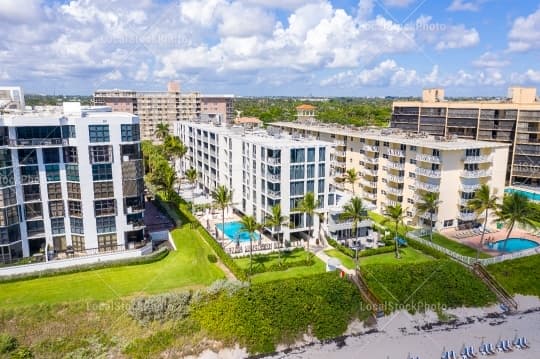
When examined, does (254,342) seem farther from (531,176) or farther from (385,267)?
(531,176)

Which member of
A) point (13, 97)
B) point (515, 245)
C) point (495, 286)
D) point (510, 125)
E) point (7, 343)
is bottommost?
point (495, 286)

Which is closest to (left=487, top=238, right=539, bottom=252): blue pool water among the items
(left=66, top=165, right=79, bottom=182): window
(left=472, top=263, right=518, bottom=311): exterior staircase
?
(left=472, top=263, right=518, bottom=311): exterior staircase

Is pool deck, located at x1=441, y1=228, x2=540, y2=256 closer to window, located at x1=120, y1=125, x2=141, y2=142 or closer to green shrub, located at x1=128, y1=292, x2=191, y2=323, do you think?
green shrub, located at x1=128, y1=292, x2=191, y2=323

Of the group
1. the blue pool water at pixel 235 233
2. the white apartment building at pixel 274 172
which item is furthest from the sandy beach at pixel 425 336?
the blue pool water at pixel 235 233

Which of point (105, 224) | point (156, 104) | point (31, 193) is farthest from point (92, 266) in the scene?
point (156, 104)

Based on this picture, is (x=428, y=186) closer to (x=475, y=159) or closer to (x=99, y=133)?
(x=475, y=159)

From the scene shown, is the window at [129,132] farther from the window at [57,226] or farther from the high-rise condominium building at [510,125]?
the high-rise condominium building at [510,125]
